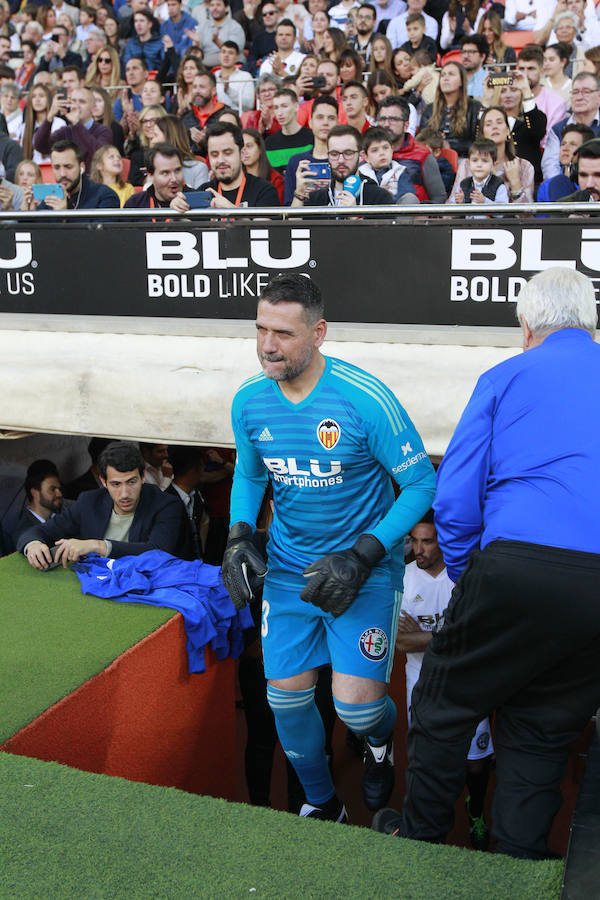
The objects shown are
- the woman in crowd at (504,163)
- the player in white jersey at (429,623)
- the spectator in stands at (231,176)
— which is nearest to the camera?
the player in white jersey at (429,623)

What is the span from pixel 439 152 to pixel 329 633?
4638 millimetres

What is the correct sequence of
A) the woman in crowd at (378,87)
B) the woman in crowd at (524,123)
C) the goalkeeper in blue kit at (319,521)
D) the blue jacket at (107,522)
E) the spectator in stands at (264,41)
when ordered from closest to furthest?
the goalkeeper in blue kit at (319,521), the blue jacket at (107,522), the woman in crowd at (524,123), the woman in crowd at (378,87), the spectator in stands at (264,41)

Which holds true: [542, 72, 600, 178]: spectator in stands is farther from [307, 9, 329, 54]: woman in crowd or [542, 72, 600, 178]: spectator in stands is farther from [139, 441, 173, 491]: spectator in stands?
[139, 441, 173, 491]: spectator in stands

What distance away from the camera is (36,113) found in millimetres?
9500

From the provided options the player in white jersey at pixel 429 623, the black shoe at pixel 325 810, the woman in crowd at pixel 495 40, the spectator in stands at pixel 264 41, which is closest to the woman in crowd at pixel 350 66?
the woman in crowd at pixel 495 40

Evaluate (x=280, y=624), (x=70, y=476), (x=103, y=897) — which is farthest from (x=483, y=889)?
(x=70, y=476)

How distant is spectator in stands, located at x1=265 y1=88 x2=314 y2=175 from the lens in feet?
23.9

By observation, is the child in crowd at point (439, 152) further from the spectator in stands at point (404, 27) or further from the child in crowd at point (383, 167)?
the spectator in stands at point (404, 27)

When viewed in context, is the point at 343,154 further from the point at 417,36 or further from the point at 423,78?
the point at 417,36

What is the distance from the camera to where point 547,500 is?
2494 millimetres

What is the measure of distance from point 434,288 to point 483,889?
3.32 meters

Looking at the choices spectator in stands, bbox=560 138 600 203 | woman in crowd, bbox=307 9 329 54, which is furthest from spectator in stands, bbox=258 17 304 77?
spectator in stands, bbox=560 138 600 203

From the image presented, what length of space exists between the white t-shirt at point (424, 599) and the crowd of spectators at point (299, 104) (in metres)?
2.29

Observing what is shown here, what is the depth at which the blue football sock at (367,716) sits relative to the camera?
353 centimetres
